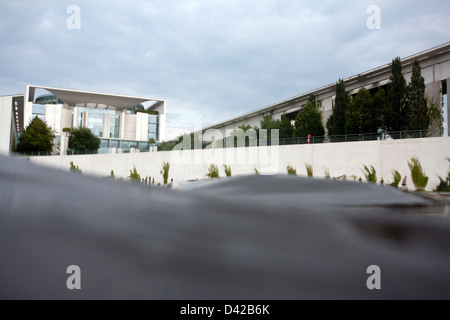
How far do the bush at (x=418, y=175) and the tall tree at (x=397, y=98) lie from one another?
15.9 feet

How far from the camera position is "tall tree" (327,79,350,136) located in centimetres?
2233

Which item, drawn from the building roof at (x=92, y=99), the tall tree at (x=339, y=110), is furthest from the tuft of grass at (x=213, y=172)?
the building roof at (x=92, y=99)

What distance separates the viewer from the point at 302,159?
60.2ft

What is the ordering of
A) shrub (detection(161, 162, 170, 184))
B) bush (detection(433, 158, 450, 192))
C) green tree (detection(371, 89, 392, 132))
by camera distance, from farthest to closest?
green tree (detection(371, 89, 392, 132)) < shrub (detection(161, 162, 170, 184)) < bush (detection(433, 158, 450, 192))

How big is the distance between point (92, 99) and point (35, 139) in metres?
17.9

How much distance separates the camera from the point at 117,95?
159ft

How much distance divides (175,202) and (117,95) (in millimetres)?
52170

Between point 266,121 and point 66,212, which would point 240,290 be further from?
point 266,121

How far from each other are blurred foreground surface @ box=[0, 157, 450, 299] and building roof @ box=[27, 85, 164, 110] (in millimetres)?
52232

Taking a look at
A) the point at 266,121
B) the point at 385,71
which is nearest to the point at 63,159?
the point at 266,121

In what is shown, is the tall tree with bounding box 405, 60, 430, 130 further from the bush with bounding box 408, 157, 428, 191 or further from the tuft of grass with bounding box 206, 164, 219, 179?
the tuft of grass with bounding box 206, 164, 219, 179

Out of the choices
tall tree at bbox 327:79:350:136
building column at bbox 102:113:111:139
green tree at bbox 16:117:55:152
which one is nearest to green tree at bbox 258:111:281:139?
tall tree at bbox 327:79:350:136

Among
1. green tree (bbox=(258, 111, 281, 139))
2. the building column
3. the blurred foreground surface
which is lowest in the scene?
the blurred foreground surface

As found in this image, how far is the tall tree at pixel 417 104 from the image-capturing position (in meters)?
18.0
